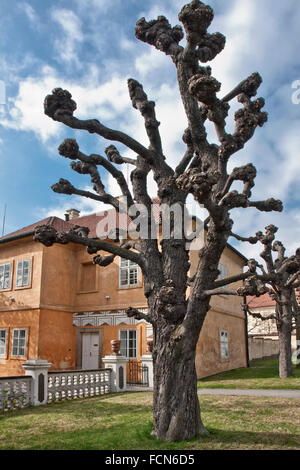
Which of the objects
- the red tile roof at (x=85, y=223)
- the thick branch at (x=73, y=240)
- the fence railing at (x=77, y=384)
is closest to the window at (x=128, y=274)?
the red tile roof at (x=85, y=223)

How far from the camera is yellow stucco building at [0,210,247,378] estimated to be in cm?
1670

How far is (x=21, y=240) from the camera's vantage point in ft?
61.4

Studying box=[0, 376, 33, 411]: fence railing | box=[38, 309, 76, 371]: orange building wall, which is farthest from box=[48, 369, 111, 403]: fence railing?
box=[38, 309, 76, 371]: orange building wall

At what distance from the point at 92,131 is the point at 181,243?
264 cm

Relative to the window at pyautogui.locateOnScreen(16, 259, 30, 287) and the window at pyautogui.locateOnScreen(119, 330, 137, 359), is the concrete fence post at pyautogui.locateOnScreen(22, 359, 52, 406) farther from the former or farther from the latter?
the window at pyautogui.locateOnScreen(16, 259, 30, 287)

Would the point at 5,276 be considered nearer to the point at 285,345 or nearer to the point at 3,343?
the point at 3,343

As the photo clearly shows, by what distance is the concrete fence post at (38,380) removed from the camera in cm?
1053

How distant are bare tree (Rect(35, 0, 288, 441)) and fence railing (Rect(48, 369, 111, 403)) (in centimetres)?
582

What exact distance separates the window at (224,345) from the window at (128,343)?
4.58 m

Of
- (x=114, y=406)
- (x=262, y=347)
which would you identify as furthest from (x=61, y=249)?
(x=262, y=347)

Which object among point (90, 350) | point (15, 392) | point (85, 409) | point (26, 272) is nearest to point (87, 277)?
point (26, 272)

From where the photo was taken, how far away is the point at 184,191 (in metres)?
6.51

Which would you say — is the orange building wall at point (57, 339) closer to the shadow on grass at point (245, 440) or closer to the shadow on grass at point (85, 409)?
the shadow on grass at point (85, 409)
